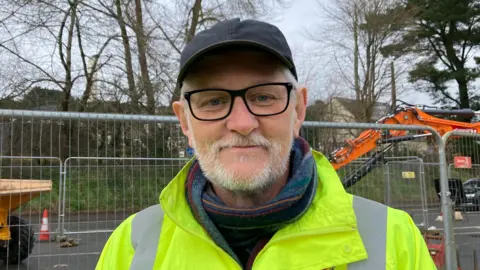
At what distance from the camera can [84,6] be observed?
14.6 meters

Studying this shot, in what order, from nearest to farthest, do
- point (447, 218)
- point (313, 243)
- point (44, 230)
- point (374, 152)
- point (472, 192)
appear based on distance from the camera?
point (313, 243) → point (447, 218) → point (44, 230) → point (374, 152) → point (472, 192)

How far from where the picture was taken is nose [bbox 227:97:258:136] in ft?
5.08

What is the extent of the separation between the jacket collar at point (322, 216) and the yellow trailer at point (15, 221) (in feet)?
13.4

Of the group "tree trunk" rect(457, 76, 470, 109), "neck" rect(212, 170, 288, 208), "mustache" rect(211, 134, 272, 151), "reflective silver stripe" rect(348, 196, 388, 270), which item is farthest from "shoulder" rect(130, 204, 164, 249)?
"tree trunk" rect(457, 76, 470, 109)

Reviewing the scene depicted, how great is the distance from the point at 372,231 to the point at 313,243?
0.22m

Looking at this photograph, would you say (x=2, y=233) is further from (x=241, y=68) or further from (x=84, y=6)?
(x=84, y=6)

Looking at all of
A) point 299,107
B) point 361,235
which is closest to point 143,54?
point 299,107

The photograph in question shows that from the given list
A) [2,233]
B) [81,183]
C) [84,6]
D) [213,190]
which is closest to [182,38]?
[84,6]

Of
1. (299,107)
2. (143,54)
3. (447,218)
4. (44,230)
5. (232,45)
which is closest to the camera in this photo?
(232,45)

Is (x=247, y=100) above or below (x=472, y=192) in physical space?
above

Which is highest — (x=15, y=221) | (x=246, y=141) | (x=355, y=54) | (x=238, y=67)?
(x=355, y=54)

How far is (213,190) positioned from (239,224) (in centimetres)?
25

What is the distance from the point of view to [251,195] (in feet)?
5.32

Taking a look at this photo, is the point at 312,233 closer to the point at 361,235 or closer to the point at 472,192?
the point at 361,235
